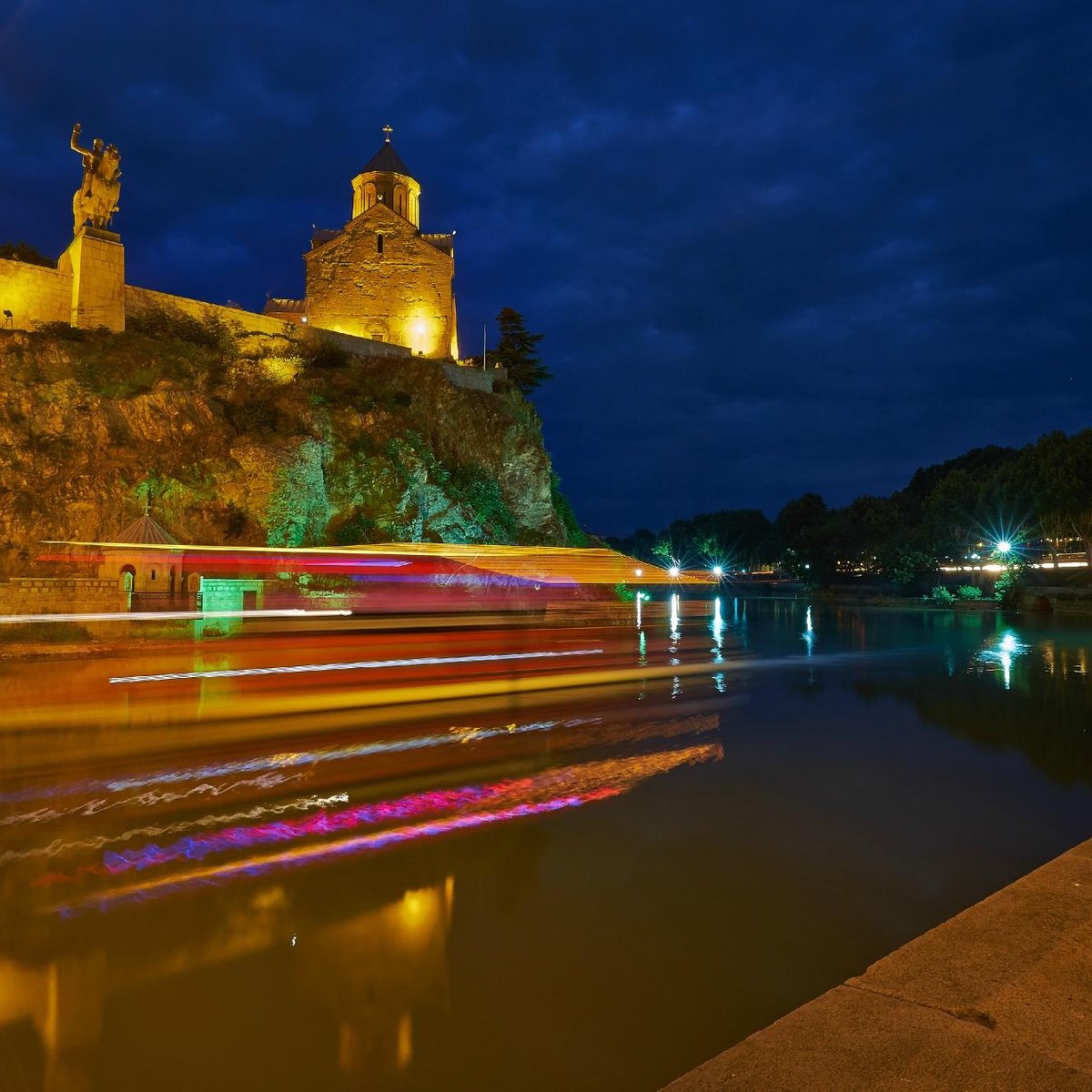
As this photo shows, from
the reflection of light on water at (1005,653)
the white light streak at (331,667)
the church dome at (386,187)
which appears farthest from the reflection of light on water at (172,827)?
the church dome at (386,187)

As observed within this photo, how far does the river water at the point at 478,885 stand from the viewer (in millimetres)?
3414

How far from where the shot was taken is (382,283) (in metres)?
47.9

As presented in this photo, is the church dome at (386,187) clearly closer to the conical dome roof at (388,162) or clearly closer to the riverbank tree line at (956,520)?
the conical dome roof at (388,162)

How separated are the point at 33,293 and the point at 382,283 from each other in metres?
21.0

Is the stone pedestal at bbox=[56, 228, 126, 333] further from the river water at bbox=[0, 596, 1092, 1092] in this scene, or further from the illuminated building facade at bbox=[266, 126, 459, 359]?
the river water at bbox=[0, 596, 1092, 1092]

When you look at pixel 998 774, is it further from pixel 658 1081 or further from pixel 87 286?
pixel 87 286

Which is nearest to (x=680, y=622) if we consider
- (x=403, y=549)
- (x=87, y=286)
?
(x=403, y=549)

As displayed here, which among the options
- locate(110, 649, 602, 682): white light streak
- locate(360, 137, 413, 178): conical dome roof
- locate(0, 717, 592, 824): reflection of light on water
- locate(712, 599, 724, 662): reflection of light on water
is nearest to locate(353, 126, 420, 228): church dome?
locate(360, 137, 413, 178): conical dome roof

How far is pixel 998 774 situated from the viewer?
7.80 m

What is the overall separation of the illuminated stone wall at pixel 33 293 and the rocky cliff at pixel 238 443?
2.08 m

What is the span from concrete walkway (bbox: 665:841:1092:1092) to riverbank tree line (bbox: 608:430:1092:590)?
2136 inches

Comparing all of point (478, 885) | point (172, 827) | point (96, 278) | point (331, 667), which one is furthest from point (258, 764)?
point (96, 278)

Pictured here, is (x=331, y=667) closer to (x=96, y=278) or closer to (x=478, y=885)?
(x=478, y=885)

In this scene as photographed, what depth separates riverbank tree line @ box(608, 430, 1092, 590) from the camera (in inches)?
1896
